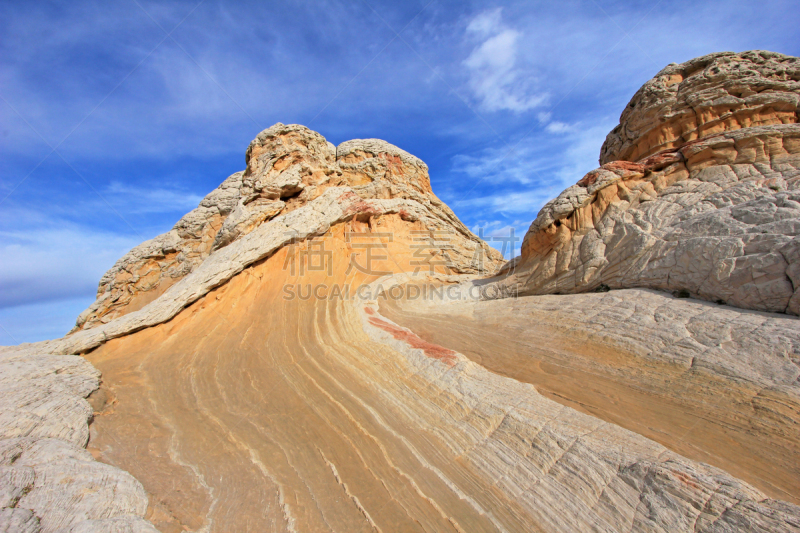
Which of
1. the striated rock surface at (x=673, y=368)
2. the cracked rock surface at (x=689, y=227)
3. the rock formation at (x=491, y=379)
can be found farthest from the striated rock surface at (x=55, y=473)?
the cracked rock surface at (x=689, y=227)

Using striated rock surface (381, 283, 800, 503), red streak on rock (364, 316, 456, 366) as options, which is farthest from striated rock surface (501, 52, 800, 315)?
red streak on rock (364, 316, 456, 366)

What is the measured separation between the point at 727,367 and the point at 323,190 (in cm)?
1206

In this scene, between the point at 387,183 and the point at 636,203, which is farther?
the point at 387,183

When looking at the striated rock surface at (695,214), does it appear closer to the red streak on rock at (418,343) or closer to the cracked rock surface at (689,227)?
the cracked rock surface at (689,227)

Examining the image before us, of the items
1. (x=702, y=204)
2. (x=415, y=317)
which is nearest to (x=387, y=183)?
(x=415, y=317)

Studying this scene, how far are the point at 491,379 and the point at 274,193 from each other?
10.1m

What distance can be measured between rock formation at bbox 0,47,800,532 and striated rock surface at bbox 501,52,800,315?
4cm

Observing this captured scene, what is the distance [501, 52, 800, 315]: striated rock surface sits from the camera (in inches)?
207

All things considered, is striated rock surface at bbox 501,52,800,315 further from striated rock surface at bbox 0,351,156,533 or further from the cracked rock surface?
striated rock surface at bbox 0,351,156,533

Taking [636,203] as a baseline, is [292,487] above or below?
below

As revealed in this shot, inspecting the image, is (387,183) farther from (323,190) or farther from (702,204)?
(702,204)

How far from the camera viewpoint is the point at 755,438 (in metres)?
3.39

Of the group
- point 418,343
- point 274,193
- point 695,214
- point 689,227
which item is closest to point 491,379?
point 418,343

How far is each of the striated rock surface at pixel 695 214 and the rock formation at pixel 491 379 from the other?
40 millimetres
